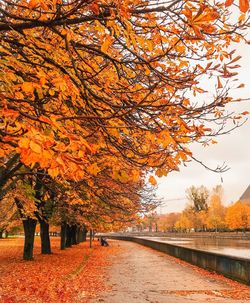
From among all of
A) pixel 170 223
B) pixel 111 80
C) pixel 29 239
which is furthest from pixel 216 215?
pixel 111 80

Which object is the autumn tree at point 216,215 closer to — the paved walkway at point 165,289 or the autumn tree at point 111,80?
the paved walkway at point 165,289

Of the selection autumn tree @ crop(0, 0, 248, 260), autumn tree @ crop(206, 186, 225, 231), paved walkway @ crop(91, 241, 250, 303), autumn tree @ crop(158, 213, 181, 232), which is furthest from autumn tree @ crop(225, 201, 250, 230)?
autumn tree @ crop(0, 0, 248, 260)

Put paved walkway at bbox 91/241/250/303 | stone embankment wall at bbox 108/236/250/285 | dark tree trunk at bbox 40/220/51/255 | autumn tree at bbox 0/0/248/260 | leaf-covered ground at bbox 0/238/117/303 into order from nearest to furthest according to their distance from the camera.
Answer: autumn tree at bbox 0/0/248/260 < paved walkway at bbox 91/241/250/303 < leaf-covered ground at bbox 0/238/117/303 < stone embankment wall at bbox 108/236/250/285 < dark tree trunk at bbox 40/220/51/255

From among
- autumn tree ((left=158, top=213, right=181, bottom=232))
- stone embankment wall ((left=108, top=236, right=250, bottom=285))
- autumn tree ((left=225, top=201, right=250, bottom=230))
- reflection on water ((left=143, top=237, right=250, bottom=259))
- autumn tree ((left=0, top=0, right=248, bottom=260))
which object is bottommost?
stone embankment wall ((left=108, top=236, right=250, bottom=285))

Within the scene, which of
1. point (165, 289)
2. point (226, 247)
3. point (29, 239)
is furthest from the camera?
point (226, 247)

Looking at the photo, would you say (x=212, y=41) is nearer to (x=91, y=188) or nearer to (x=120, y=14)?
(x=120, y=14)

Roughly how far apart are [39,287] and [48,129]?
28.5ft

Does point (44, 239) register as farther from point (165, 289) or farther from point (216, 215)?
point (216, 215)

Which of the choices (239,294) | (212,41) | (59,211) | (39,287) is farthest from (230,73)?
(59,211)

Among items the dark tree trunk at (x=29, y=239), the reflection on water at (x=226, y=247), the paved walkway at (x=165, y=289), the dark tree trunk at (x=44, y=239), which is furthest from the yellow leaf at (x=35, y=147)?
the dark tree trunk at (x=44, y=239)

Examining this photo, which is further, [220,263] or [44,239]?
[44,239]

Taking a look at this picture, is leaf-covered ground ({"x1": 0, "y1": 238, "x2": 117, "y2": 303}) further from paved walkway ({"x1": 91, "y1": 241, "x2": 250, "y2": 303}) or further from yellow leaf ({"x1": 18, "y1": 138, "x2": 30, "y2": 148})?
yellow leaf ({"x1": 18, "y1": 138, "x2": 30, "y2": 148})

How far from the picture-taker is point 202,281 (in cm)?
1293

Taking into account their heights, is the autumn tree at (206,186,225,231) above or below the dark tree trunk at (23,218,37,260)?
above
